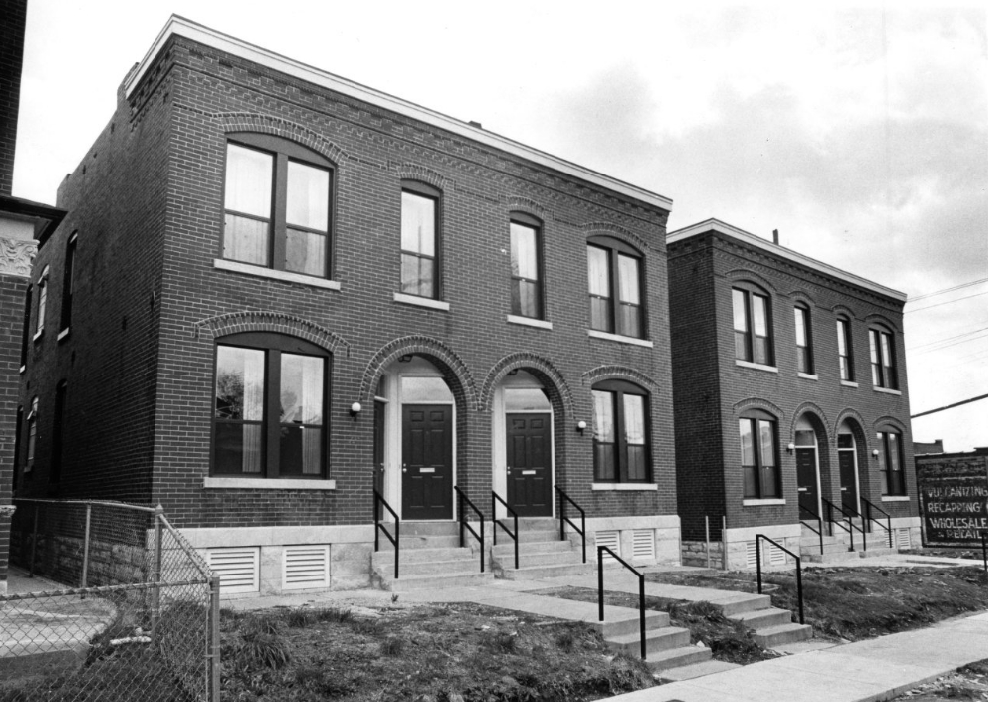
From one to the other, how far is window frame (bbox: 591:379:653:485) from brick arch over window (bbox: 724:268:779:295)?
16.4 feet

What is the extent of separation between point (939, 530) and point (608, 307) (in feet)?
50.8

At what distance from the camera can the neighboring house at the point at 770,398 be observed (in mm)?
21266

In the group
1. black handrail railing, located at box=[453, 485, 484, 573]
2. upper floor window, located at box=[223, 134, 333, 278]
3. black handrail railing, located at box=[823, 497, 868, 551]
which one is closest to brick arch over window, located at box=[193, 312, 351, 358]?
upper floor window, located at box=[223, 134, 333, 278]

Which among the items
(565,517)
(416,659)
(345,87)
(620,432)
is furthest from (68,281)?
(416,659)

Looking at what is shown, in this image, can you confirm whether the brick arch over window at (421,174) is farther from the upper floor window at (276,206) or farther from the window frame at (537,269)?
the window frame at (537,269)

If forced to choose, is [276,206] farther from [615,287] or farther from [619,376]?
[619,376]

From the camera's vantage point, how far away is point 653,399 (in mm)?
19281

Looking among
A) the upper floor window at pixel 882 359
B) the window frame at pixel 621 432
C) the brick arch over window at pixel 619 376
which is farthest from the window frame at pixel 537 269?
the upper floor window at pixel 882 359

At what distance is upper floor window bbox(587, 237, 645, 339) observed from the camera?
61.7 ft

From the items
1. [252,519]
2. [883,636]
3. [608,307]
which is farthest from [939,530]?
[252,519]

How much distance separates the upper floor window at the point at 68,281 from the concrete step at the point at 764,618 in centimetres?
1343

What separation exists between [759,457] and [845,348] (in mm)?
6357

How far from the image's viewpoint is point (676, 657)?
9.97 m

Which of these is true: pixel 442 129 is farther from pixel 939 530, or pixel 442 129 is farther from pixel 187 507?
pixel 939 530
